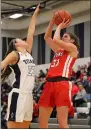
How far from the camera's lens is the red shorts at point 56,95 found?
12.6 feet

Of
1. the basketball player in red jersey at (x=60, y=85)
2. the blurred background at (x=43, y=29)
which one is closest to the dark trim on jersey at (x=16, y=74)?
the basketball player in red jersey at (x=60, y=85)

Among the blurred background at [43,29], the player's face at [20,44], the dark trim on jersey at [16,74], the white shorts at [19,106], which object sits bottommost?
the white shorts at [19,106]

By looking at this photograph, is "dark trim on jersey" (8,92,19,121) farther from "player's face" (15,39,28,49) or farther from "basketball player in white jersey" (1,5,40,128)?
"player's face" (15,39,28,49)

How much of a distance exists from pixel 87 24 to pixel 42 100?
996cm

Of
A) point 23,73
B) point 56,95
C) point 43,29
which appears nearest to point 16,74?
point 23,73

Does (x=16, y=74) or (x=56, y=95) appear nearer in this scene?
(x=16, y=74)

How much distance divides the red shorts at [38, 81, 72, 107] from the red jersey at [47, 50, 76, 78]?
103 mm

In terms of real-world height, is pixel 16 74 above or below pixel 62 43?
below

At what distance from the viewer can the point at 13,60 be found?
3.66m

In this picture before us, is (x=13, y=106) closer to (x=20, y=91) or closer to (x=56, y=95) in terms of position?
(x=20, y=91)

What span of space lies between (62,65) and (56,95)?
13.7 inches

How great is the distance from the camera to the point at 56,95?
387 cm

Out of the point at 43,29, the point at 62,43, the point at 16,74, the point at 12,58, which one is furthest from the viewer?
the point at 43,29

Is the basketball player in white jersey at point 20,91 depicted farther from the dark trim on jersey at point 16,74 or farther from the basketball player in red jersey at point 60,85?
the basketball player in red jersey at point 60,85
